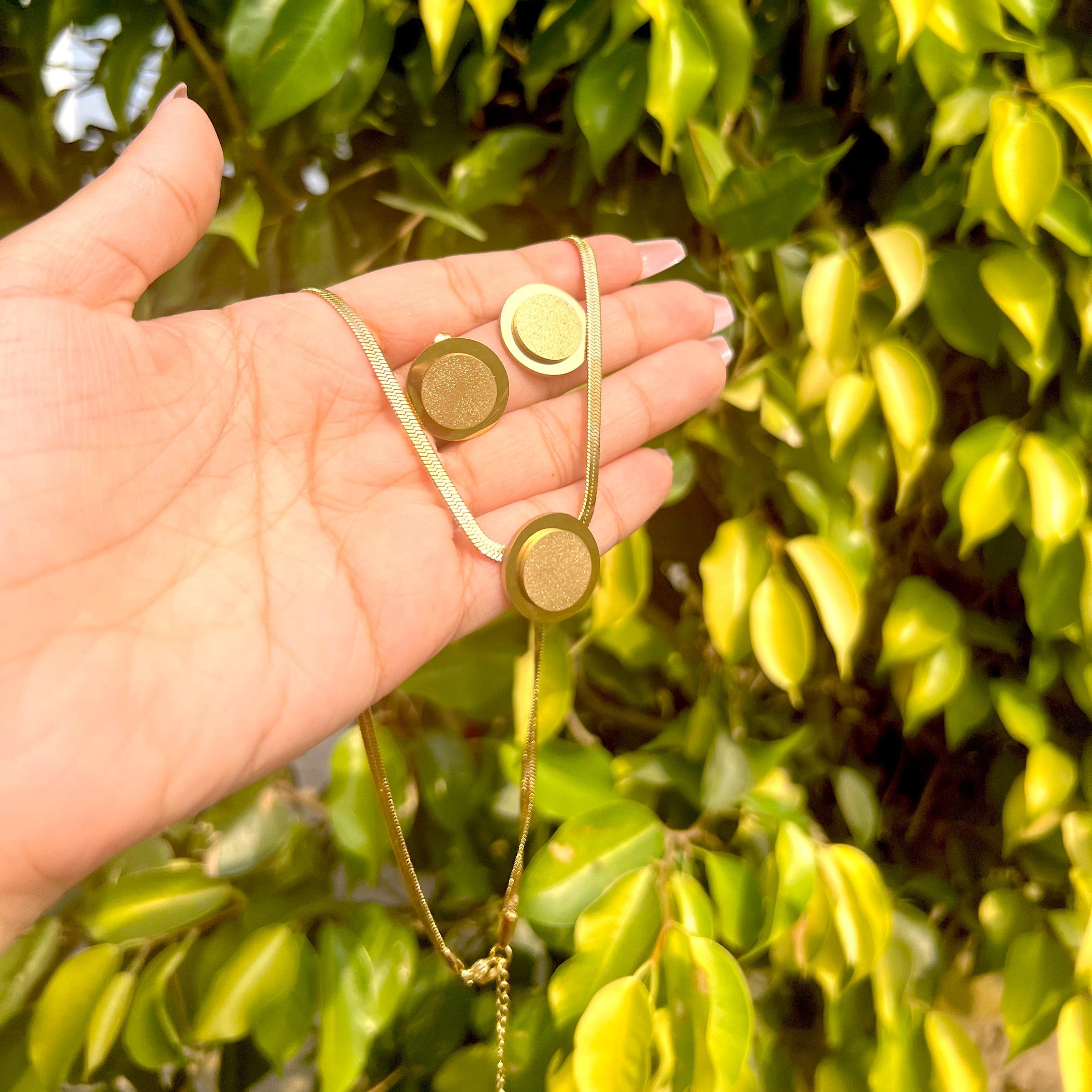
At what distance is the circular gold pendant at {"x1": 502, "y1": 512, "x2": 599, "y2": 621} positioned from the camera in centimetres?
66

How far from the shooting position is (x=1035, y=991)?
2.51 feet

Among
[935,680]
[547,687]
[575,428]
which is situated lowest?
[935,680]

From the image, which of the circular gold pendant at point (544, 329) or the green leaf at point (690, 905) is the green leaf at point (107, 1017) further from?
the circular gold pendant at point (544, 329)

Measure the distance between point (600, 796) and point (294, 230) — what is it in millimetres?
576

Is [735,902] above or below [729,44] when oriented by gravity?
below

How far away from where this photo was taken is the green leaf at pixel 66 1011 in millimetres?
660

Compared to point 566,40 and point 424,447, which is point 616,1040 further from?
point 566,40

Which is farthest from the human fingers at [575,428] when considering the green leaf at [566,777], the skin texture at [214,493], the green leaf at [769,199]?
the green leaf at [566,777]

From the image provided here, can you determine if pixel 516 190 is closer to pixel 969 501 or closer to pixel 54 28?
pixel 54 28

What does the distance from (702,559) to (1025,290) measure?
0.34m

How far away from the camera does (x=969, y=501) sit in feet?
2.29

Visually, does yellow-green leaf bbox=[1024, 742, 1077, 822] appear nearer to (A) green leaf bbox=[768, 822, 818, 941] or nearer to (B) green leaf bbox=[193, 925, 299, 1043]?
(A) green leaf bbox=[768, 822, 818, 941]

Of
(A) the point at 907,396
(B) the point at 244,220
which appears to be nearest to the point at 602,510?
(A) the point at 907,396

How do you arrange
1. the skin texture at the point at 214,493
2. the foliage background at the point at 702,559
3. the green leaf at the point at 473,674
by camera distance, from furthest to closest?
the green leaf at the point at 473,674
the foliage background at the point at 702,559
the skin texture at the point at 214,493
